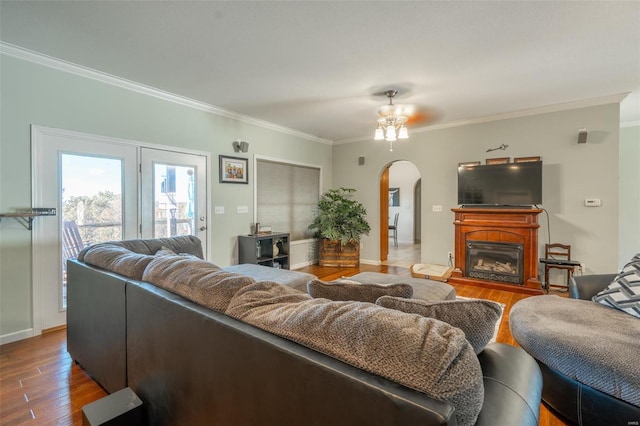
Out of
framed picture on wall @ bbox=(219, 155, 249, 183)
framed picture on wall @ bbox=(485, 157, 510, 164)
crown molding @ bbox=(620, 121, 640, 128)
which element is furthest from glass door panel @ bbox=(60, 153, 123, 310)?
crown molding @ bbox=(620, 121, 640, 128)

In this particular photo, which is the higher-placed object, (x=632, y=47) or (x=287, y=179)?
(x=632, y=47)

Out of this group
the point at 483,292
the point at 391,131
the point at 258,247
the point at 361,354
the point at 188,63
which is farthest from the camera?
the point at 258,247

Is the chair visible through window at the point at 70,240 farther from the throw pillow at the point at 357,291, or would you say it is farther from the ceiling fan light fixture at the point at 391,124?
the ceiling fan light fixture at the point at 391,124

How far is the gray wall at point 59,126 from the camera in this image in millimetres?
2564

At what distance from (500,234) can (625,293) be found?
2349 millimetres

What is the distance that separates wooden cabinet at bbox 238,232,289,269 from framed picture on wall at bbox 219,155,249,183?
866 millimetres

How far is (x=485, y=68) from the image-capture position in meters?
2.96

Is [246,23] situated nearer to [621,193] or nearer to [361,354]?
[361,354]

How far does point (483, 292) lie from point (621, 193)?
3.19 meters

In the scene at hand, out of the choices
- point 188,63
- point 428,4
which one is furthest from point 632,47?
point 188,63

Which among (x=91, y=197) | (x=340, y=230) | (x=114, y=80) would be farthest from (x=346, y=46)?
(x=340, y=230)

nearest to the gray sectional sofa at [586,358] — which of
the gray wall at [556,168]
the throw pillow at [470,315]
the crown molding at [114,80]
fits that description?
the throw pillow at [470,315]

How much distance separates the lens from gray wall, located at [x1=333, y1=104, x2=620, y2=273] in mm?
3875

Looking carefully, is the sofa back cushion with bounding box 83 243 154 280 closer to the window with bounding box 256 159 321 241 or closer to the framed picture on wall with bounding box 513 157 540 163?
the window with bounding box 256 159 321 241
